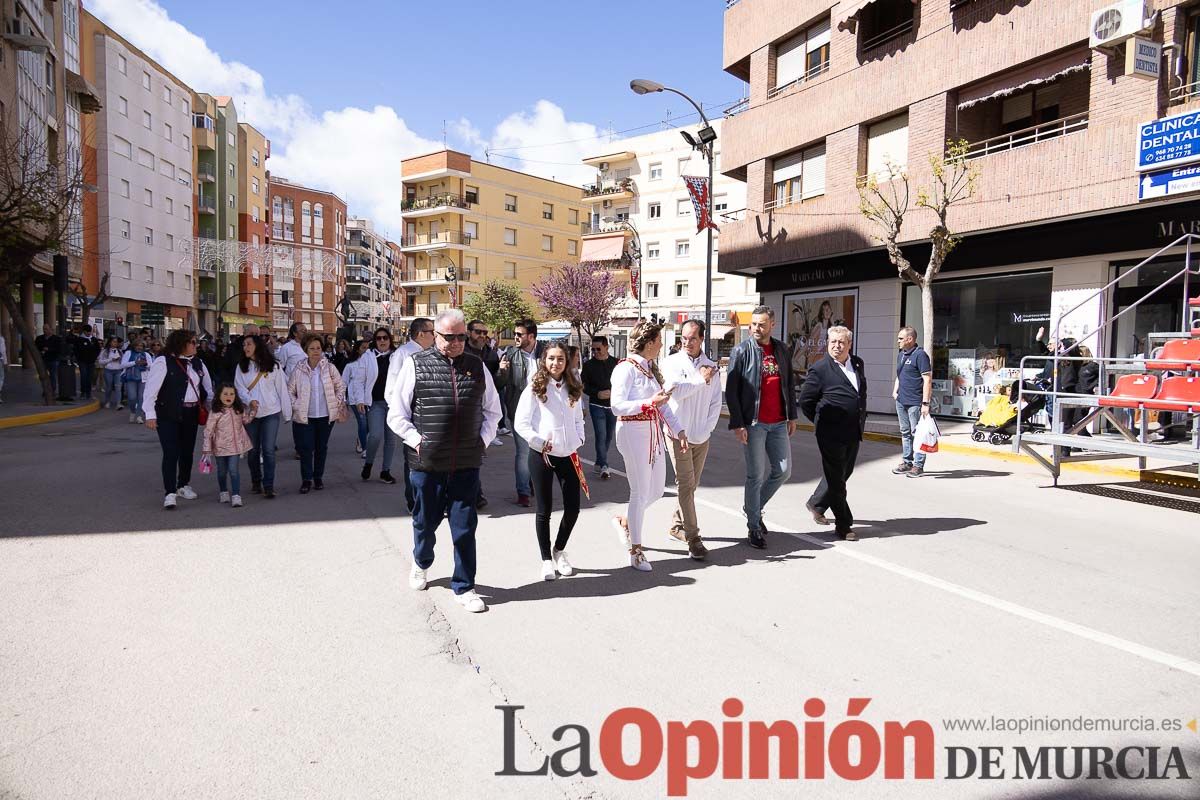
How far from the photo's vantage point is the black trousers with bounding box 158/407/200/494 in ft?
24.4

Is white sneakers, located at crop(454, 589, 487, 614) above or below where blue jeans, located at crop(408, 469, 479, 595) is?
below

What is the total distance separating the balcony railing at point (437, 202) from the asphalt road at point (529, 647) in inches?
2140

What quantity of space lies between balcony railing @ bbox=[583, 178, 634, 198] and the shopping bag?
4055 centimetres

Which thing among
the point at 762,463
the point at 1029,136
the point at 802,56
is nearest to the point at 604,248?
the point at 802,56

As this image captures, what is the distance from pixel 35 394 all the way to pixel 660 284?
31.5 m

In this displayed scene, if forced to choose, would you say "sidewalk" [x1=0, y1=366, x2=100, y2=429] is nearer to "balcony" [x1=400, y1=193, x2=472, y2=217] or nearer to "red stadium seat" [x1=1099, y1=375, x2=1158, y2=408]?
"red stadium seat" [x1=1099, y1=375, x2=1158, y2=408]

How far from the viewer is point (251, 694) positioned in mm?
3424

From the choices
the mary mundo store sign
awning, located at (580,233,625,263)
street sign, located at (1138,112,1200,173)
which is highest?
awning, located at (580,233,625,263)

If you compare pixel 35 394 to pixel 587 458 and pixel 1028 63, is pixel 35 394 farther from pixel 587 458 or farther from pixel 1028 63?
pixel 1028 63

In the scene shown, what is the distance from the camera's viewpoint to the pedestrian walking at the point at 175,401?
7.43 meters

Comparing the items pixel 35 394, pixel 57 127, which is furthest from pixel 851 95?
pixel 57 127

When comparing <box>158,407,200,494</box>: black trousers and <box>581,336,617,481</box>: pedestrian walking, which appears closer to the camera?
<box>158,407,200,494</box>: black trousers

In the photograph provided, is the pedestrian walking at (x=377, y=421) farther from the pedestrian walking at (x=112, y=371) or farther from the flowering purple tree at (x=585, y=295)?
the flowering purple tree at (x=585, y=295)

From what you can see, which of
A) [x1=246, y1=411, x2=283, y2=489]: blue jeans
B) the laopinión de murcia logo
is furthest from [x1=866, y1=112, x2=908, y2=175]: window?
the laopinión de murcia logo
